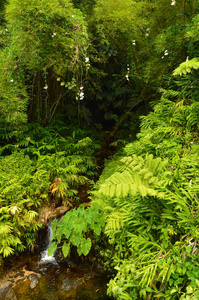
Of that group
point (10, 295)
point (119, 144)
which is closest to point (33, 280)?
point (10, 295)

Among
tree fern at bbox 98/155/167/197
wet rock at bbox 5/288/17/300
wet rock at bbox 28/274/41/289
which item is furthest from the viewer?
wet rock at bbox 28/274/41/289

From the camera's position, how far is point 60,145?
6.71 meters

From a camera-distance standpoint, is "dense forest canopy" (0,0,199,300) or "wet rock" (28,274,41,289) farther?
"wet rock" (28,274,41,289)

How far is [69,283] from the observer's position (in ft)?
12.6

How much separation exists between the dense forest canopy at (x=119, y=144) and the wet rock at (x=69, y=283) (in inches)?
26.3

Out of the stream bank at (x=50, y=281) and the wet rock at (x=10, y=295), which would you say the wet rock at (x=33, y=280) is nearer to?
the stream bank at (x=50, y=281)

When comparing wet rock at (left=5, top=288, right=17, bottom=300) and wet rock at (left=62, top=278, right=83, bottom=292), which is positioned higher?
wet rock at (left=62, top=278, right=83, bottom=292)

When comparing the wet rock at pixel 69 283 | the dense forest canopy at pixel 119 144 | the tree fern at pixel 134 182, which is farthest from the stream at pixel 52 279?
the tree fern at pixel 134 182

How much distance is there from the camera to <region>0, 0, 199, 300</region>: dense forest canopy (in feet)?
8.07

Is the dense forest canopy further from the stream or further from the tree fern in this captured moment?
the stream

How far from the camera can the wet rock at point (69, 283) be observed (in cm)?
376

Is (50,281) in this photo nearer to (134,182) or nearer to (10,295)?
(10,295)

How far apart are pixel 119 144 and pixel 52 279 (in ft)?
15.4

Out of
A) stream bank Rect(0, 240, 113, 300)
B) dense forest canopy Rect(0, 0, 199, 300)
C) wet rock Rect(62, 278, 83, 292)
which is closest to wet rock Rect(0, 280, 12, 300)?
stream bank Rect(0, 240, 113, 300)
